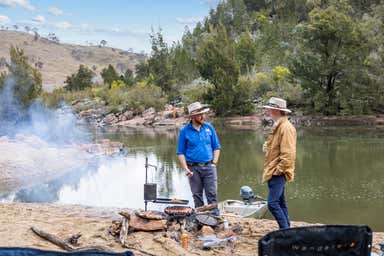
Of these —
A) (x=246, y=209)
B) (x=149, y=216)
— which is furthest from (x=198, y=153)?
(x=246, y=209)

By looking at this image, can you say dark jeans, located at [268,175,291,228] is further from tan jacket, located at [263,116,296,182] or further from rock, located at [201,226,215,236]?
rock, located at [201,226,215,236]

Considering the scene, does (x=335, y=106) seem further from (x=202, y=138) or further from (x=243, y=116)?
(x=202, y=138)

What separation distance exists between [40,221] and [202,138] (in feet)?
7.74

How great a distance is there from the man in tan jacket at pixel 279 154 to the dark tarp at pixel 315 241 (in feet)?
7.10

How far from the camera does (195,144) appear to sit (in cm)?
566

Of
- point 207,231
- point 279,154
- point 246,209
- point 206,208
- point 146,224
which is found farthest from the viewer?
point 246,209

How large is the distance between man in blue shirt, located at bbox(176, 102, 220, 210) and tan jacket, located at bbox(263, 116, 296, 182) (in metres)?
0.98

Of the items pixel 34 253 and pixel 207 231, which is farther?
pixel 207 231

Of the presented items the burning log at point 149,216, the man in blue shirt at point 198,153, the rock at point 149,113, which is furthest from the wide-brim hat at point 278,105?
the rock at point 149,113

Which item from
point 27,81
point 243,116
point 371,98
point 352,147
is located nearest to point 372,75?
point 371,98

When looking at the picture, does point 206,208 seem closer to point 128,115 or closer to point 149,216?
point 149,216

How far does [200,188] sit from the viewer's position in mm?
5816

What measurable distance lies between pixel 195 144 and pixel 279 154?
1.16 m

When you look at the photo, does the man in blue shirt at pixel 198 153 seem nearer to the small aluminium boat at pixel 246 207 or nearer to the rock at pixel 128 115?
the small aluminium boat at pixel 246 207
